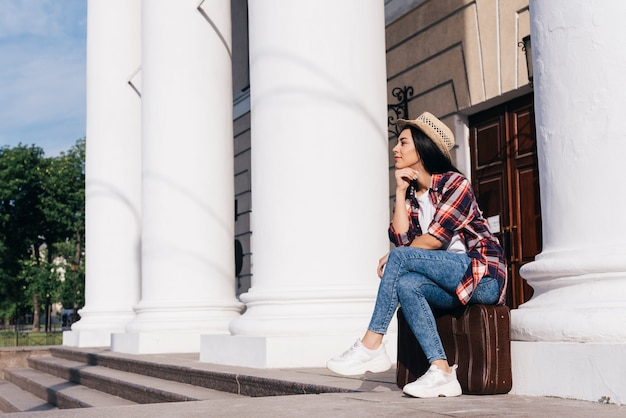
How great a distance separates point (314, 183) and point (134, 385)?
9.79 ft

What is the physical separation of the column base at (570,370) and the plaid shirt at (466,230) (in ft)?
1.37

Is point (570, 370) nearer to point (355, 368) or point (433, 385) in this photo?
point (433, 385)

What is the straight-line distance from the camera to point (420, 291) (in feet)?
17.5

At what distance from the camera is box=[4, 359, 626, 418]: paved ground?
14.7ft

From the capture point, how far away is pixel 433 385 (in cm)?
521

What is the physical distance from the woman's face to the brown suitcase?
1055 millimetres

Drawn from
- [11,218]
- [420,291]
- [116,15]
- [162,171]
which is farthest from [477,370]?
[11,218]

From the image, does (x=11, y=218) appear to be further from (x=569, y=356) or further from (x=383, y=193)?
(x=569, y=356)

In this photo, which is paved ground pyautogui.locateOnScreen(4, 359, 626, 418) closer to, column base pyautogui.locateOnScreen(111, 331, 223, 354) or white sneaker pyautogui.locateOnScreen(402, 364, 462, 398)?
white sneaker pyautogui.locateOnScreen(402, 364, 462, 398)

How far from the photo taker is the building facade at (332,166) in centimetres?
509

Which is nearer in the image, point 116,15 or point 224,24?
point 224,24

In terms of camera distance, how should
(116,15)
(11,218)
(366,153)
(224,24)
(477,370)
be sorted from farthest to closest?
(11,218) < (116,15) < (224,24) < (366,153) < (477,370)

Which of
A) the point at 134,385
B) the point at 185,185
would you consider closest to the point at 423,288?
the point at 134,385

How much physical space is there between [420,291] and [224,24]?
8.39 meters
